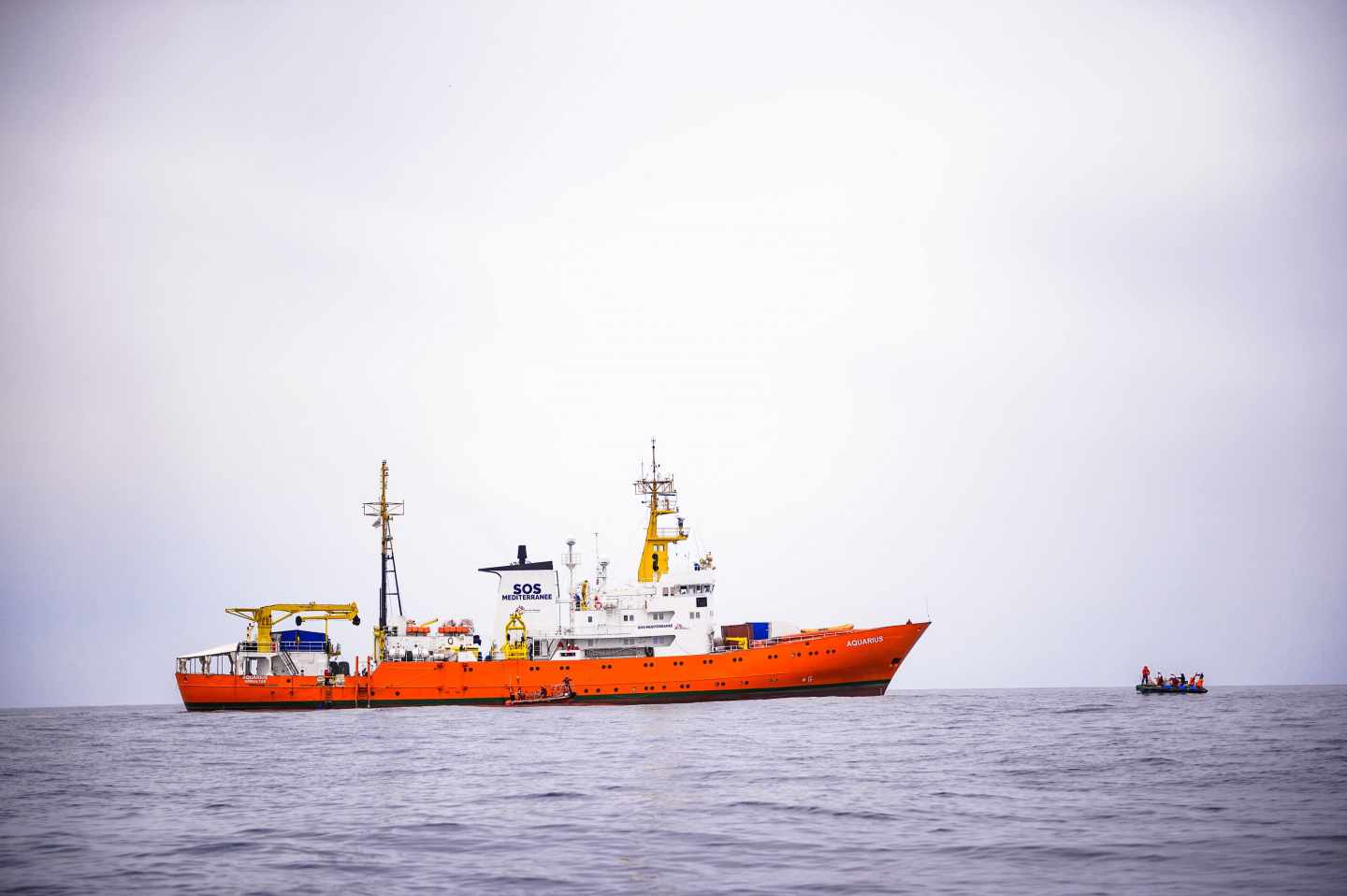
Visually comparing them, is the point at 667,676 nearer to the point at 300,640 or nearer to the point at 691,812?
the point at 300,640

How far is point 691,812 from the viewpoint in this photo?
65.8 ft

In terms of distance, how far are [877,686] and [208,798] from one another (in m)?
35.7

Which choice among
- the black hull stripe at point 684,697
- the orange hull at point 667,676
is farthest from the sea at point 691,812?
the black hull stripe at point 684,697

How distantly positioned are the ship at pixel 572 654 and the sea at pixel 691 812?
37.7ft

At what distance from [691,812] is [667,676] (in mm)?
30819

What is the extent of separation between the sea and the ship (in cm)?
1150

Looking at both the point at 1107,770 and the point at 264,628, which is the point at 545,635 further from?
the point at 1107,770

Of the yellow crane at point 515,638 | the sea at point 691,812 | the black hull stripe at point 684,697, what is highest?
the yellow crane at point 515,638

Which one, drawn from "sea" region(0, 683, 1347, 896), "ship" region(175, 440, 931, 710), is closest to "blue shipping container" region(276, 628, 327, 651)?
"ship" region(175, 440, 931, 710)

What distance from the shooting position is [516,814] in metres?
20.3

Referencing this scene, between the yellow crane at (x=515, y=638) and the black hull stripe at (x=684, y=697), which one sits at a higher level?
the yellow crane at (x=515, y=638)

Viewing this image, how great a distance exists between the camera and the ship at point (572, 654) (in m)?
50.6

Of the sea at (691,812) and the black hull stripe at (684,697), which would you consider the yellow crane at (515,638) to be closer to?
the black hull stripe at (684,697)

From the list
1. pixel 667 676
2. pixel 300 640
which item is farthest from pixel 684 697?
pixel 300 640
